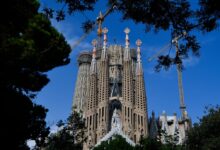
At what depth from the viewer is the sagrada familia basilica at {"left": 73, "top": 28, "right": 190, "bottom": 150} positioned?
5697 centimetres

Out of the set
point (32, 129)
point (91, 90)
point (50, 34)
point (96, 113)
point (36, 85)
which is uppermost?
point (91, 90)

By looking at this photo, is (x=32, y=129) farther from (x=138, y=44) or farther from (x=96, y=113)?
(x=138, y=44)

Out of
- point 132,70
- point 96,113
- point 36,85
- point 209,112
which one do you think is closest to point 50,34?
point 36,85

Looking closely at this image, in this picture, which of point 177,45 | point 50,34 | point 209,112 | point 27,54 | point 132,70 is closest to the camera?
point 177,45

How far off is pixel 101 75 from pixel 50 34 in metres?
Result: 47.6

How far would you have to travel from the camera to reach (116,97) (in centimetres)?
6097

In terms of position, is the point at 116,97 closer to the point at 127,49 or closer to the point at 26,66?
the point at 127,49

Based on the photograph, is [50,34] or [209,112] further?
[209,112]

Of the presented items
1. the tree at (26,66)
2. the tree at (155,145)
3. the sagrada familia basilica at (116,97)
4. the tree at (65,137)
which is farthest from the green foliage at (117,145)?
the sagrada familia basilica at (116,97)

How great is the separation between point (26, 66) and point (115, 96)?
163 ft

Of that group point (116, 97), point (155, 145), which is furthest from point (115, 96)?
point (155, 145)

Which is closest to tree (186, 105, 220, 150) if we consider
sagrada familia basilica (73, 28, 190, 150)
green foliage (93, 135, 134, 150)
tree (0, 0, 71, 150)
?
green foliage (93, 135, 134, 150)

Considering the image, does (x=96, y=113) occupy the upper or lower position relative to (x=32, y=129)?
upper

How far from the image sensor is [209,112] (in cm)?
2753
